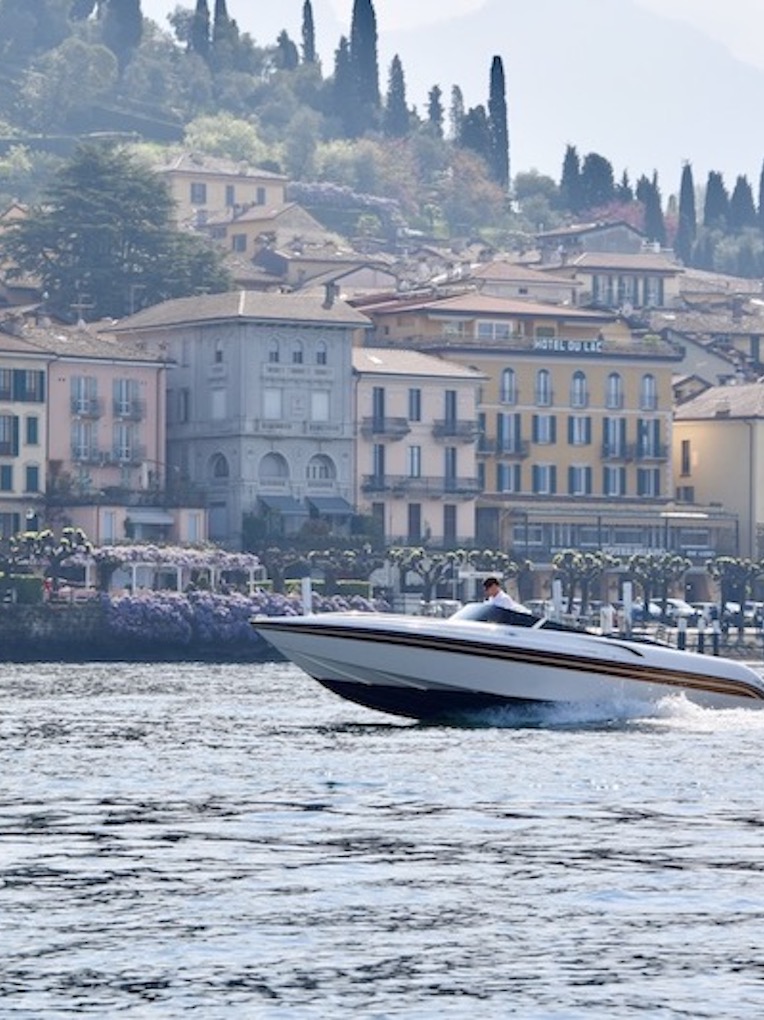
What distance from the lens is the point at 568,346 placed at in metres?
164

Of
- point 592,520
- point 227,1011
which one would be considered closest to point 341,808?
point 227,1011

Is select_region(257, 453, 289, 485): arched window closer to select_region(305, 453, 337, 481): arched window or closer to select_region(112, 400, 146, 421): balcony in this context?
select_region(305, 453, 337, 481): arched window

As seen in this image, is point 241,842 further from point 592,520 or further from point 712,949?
point 592,520

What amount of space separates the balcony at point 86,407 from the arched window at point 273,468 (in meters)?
6.81

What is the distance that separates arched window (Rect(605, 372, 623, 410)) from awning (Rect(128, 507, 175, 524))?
89.1 feet

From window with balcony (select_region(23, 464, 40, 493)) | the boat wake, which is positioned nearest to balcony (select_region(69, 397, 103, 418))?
window with balcony (select_region(23, 464, 40, 493))

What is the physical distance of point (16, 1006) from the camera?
106ft

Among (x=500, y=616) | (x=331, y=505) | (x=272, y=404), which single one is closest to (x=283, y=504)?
(x=331, y=505)

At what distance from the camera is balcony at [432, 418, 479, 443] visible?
156625 millimetres

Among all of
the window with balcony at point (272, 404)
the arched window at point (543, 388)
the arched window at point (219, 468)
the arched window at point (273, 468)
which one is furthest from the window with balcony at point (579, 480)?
the arched window at point (219, 468)

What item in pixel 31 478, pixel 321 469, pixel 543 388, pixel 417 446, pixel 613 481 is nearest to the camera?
pixel 31 478

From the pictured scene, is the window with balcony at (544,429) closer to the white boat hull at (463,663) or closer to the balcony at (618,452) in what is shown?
the balcony at (618,452)

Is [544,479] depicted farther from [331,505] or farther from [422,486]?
[331,505]

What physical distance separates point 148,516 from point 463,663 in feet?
280
